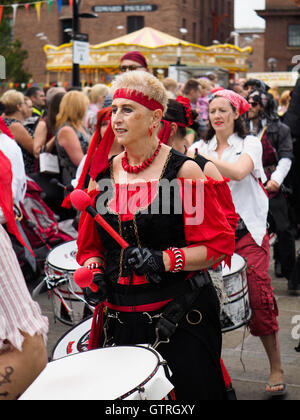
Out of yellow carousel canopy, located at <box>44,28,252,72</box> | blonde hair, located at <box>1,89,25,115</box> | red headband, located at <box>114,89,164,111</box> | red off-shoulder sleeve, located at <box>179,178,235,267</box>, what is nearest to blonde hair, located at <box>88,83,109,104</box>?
blonde hair, located at <box>1,89,25,115</box>

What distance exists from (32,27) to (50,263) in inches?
1919

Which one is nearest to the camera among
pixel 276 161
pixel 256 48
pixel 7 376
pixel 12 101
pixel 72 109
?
pixel 7 376

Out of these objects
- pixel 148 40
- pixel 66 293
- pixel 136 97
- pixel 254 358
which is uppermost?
pixel 148 40

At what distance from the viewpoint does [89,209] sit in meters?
2.75

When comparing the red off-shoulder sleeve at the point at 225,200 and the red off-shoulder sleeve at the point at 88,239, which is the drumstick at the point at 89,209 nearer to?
the red off-shoulder sleeve at the point at 88,239

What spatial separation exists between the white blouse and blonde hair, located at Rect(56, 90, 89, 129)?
9.96ft

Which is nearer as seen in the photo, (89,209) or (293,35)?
(89,209)

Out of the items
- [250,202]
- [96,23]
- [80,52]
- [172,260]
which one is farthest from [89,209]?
[96,23]

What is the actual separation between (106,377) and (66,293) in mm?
1766

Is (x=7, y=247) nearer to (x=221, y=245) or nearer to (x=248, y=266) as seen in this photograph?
(x=221, y=245)

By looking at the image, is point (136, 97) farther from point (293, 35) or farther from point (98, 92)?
point (293, 35)

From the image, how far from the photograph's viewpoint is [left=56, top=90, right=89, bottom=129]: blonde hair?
24.0 feet

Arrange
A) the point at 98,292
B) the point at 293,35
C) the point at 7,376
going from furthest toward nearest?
the point at 293,35
the point at 98,292
the point at 7,376

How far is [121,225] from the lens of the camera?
2.88 meters
